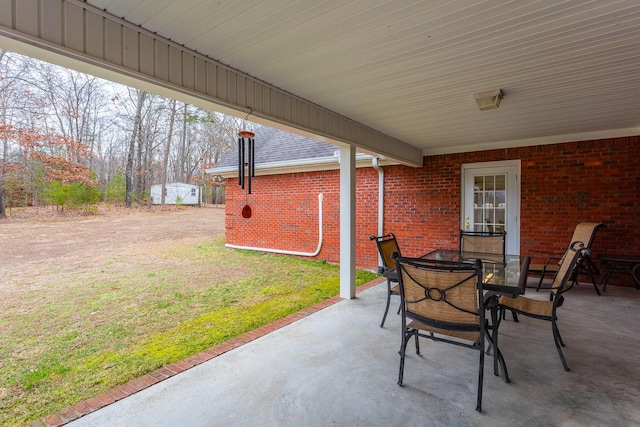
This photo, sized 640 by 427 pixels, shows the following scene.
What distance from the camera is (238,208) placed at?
9.32 metres

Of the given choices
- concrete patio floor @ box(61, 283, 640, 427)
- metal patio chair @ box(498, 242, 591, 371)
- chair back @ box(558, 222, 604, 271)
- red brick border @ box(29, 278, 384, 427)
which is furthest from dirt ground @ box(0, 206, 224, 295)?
chair back @ box(558, 222, 604, 271)

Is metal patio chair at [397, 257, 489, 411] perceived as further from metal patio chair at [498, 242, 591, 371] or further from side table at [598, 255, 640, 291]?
side table at [598, 255, 640, 291]

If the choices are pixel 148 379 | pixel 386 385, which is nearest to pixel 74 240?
pixel 148 379

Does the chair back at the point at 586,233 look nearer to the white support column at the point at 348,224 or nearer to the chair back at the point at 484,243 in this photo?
the chair back at the point at 484,243

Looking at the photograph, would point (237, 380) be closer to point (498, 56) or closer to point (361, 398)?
point (361, 398)

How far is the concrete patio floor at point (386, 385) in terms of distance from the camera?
6.45 ft

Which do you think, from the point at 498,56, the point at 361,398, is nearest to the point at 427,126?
the point at 498,56

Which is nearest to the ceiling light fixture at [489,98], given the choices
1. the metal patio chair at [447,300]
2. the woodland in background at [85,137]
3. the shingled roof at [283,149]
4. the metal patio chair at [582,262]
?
the metal patio chair at [447,300]

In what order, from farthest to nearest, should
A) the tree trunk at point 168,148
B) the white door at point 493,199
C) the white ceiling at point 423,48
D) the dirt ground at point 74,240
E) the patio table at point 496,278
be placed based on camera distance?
the tree trunk at point 168,148 → the dirt ground at point 74,240 → the white door at point 493,199 → the patio table at point 496,278 → the white ceiling at point 423,48

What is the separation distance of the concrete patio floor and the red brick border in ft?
0.24

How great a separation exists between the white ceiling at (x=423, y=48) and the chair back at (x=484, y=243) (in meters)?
1.77

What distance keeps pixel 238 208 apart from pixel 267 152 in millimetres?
1941

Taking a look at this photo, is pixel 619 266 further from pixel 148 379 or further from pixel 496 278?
pixel 148 379

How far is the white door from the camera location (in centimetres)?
575
